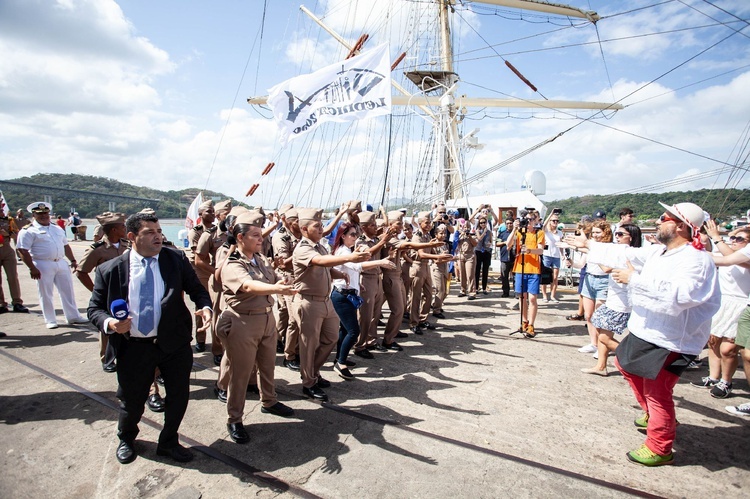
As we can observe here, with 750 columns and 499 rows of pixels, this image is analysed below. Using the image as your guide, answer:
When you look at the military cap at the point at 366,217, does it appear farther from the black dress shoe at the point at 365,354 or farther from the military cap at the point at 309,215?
the black dress shoe at the point at 365,354

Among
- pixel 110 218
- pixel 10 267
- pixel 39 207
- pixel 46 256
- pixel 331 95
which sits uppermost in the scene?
pixel 331 95

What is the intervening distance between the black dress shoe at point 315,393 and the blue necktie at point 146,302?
1.88m

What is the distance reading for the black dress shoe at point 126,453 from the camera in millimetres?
2961

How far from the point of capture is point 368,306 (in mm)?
5324

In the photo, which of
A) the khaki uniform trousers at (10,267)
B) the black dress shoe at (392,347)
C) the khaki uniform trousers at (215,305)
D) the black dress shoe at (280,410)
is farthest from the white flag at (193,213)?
the black dress shoe at (280,410)

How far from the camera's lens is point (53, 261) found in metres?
6.55

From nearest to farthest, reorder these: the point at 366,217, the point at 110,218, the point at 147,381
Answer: the point at 147,381 → the point at 110,218 → the point at 366,217

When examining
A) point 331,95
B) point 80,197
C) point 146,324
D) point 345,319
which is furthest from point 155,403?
point 80,197

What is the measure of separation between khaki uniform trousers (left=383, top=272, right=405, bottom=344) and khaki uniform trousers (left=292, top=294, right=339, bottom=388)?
Result: 1692 mm

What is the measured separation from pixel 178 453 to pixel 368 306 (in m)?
2.87

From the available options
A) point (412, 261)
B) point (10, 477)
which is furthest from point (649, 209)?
point (10, 477)

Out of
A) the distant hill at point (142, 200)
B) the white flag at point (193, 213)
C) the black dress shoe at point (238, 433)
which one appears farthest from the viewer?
the distant hill at point (142, 200)

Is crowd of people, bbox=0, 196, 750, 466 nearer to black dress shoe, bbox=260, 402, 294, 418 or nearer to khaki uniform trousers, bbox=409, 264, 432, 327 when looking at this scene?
black dress shoe, bbox=260, 402, 294, 418

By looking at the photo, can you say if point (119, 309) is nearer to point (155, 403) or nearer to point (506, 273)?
point (155, 403)
